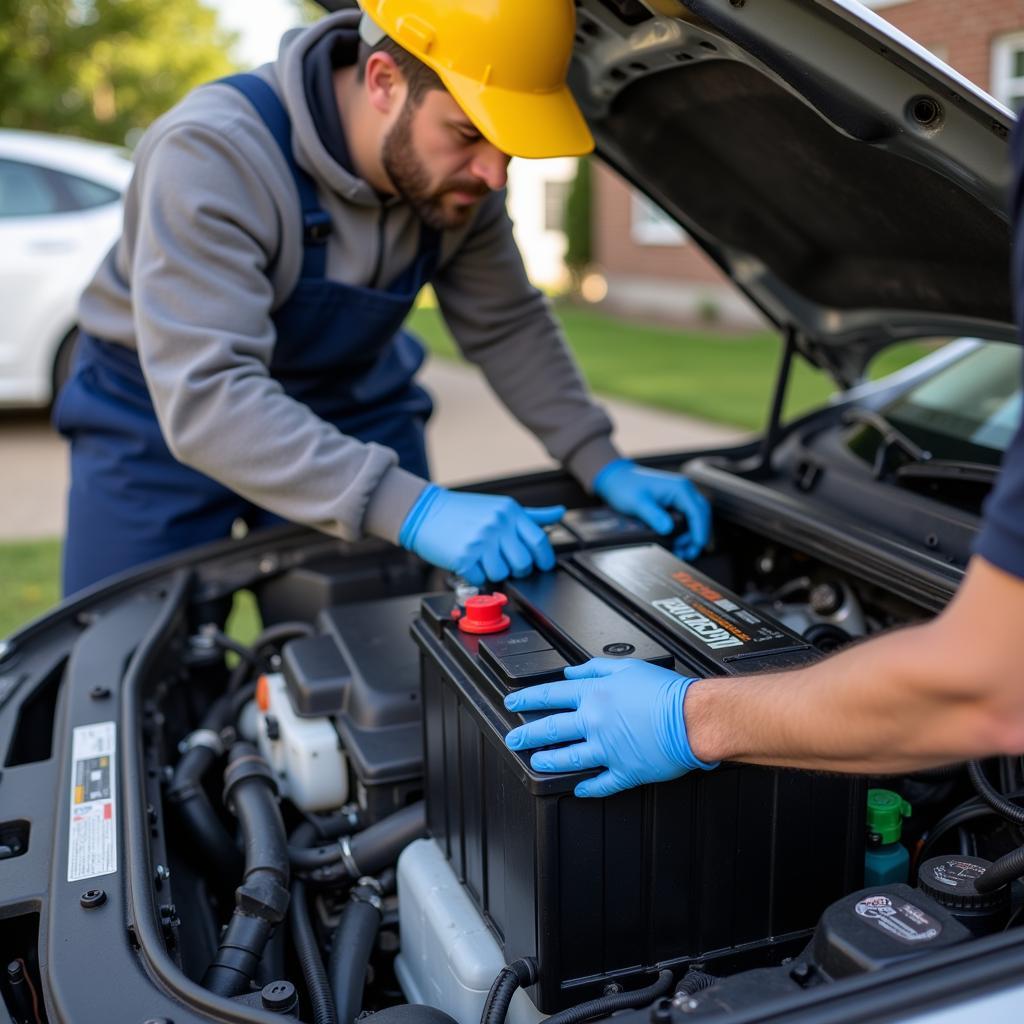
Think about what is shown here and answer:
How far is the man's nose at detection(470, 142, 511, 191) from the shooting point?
2096mm

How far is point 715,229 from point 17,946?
6.05ft

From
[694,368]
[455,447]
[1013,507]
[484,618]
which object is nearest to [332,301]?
[484,618]

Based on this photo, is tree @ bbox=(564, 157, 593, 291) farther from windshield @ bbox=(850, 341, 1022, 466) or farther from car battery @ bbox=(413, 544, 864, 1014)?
car battery @ bbox=(413, 544, 864, 1014)

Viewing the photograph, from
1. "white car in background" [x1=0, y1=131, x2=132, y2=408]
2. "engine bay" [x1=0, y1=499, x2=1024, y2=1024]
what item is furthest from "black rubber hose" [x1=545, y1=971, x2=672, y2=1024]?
"white car in background" [x1=0, y1=131, x2=132, y2=408]

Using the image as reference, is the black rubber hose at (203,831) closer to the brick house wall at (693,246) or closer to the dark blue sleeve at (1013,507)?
the dark blue sleeve at (1013,507)

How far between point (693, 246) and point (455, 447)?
1.81 metres

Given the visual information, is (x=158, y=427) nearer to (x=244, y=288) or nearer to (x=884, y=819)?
(x=244, y=288)

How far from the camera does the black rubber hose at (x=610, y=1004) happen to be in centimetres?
126

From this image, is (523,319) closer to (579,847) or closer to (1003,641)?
(579,847)

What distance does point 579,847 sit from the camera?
1.31 metres

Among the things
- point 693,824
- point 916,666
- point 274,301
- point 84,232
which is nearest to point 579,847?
point 693,824

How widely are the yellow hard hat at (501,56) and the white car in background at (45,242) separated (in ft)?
15.3

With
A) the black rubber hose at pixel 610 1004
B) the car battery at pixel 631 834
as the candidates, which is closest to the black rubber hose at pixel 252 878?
the car battery at pixel 631 834

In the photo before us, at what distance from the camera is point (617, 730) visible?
1.25 metres
